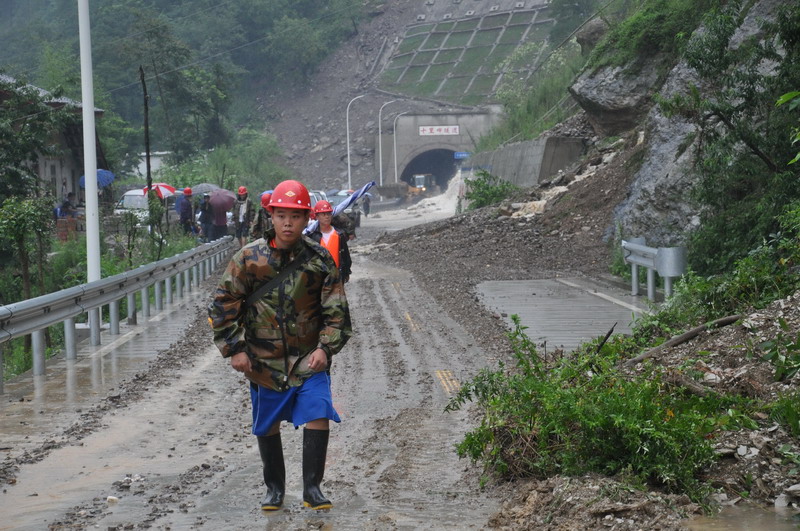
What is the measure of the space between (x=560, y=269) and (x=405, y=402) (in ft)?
48.2

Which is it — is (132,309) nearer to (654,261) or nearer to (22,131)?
(654,261)

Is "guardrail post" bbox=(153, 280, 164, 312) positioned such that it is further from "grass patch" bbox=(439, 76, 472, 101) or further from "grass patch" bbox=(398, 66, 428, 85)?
"grass patch" bbox=(398, 66, 428, 85)

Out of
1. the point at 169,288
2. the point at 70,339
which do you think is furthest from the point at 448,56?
the point at 70,339

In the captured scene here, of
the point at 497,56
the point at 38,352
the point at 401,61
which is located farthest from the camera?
the point at 401,61

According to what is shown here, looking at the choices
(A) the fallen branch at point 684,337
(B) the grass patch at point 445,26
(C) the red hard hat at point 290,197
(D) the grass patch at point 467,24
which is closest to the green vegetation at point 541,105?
(A) the fallen branch at point 684,337

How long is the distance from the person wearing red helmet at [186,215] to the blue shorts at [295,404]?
2849 centimetres

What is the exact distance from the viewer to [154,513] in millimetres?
6008

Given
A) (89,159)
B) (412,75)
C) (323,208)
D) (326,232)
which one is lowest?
(326,232)

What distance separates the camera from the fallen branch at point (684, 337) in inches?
324

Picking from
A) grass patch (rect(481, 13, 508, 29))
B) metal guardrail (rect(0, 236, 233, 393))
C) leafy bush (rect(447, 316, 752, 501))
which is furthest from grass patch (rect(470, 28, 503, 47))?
leafy bush (rect(447, 316, 752, 501))

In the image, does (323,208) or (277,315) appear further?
(323,208)

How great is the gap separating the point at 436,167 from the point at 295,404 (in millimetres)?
101656

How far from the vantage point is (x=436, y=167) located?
351 ft

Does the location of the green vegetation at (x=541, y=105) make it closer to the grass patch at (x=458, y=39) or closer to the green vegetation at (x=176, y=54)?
the green vegetation at (x=176, y=54)
